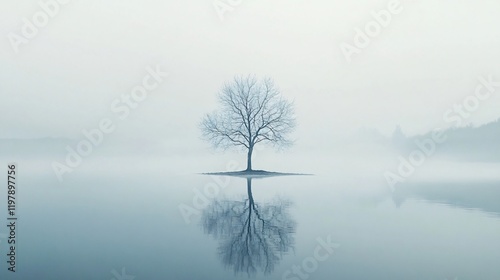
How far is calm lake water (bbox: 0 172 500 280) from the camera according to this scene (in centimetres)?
1229

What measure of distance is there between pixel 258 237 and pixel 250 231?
103 centimetres

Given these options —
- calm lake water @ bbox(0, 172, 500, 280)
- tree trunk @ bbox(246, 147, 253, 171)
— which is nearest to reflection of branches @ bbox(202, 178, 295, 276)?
calm lake water @ bbox(0, 172, 500, 280)

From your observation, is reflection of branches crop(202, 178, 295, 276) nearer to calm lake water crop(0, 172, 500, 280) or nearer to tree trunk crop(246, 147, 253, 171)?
calm lake water crop(0, 172, 500, 280)

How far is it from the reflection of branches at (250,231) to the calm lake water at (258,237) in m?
0.03

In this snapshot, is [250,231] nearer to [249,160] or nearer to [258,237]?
[258,237]

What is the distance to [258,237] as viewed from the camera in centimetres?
1577

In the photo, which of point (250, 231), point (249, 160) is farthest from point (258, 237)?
point (249, 160)

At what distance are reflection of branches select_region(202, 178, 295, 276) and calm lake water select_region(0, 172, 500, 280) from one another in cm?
3

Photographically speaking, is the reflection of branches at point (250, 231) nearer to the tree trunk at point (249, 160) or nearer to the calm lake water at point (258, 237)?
the calm lake water at point (258, 237)

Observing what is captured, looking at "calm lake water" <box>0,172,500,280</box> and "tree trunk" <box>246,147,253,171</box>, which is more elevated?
"tree trunk" <box>246,147,253,171</box>

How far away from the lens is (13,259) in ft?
43.6

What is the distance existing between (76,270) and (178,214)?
8.92m

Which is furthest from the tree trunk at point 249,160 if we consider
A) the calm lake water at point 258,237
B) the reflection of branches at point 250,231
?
the reflection of branches at point 250,231

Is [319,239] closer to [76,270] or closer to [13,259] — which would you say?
[76,270]
